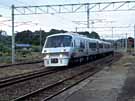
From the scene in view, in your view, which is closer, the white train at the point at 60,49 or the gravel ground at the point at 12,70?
the gravel ground at the point at 12,70

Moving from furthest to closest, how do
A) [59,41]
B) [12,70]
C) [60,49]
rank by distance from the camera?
[59,41] → [60,49] → [12,70]

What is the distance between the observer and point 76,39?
28328mm

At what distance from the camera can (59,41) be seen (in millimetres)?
26453

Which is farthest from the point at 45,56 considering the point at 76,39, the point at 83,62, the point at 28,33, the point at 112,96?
the point at 28,33

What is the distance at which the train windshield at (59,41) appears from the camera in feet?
86.0

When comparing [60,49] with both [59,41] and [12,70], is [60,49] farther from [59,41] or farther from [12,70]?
[12,70]

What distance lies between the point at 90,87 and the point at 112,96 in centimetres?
274

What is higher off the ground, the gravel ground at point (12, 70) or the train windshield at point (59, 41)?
the train windshield at point (59, 41)

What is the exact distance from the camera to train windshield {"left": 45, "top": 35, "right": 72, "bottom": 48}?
86.0 ft

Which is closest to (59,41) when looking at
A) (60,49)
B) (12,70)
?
(60,49)

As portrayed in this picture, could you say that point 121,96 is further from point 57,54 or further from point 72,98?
point 57,54

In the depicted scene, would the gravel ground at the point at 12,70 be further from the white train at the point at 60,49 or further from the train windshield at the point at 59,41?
A: the train windshield at the point at 59,41

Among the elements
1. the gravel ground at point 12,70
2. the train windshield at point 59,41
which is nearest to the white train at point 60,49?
the train windshield at point 59,41

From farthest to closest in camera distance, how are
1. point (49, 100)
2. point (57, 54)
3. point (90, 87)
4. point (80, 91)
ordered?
point (57, 54) → point (90, 87) → point (80, 91) → point (49, 100)
